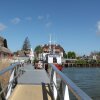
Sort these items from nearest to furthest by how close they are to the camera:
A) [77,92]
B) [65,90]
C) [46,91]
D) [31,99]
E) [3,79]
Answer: [77,92] < [65,90] < [31,99] < [46,91] < [3,79]

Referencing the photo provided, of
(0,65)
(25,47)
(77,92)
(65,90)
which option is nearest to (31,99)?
(65,90)

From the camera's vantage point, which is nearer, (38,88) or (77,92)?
(77,92)

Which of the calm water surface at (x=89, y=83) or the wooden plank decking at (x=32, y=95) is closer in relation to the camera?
the wooden plank decking at (x=32, y=95)

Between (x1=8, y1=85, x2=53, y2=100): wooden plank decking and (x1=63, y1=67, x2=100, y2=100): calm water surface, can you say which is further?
(x1=63, y1=67, x2=100, y2=100): calm water surface

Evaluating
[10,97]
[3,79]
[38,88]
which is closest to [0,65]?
[3,79]

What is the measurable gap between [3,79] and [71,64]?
480ft

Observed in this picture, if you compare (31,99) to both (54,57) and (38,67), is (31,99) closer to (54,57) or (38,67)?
(38,67)

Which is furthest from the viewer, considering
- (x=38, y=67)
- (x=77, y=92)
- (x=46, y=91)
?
(x=38, y=67)

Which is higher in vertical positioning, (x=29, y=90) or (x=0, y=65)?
(x=0, y=65)

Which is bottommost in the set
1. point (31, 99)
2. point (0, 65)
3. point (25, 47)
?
point (31, 99)

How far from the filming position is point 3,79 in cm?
1727

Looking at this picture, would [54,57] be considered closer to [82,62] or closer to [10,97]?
[10,97]

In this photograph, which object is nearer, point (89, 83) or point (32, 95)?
point (32, 95)

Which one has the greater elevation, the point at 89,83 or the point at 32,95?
the point at 32,95
